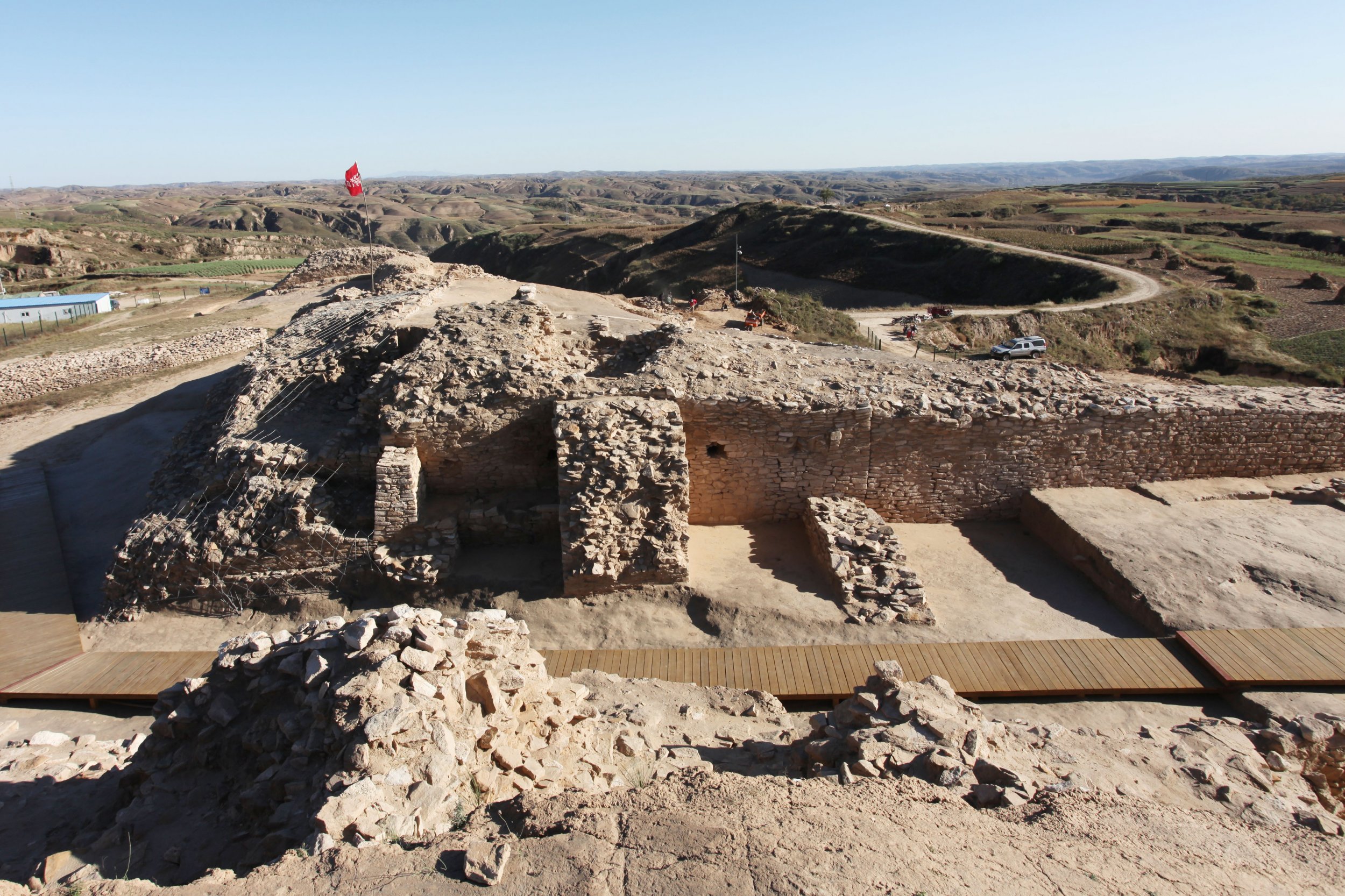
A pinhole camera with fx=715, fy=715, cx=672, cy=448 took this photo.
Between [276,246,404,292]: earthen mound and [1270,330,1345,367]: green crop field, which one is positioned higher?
[276,246,404,292]: earthen mound

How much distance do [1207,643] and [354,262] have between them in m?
31.9

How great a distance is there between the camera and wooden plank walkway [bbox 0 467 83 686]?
9.17 meters

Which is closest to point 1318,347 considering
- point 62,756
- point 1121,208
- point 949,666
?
point 949,666

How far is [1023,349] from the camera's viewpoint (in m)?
22.4

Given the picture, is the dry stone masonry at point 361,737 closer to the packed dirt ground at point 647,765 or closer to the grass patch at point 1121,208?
the packed dirt ground at point 647,765

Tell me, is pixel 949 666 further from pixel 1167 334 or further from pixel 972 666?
pixel 1167 334

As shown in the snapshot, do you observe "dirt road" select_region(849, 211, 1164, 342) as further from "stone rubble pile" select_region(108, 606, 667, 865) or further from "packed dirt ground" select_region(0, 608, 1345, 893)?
"stone rubble pile" select_region(108, 606, 667, 865)

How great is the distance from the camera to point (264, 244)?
2574 inches

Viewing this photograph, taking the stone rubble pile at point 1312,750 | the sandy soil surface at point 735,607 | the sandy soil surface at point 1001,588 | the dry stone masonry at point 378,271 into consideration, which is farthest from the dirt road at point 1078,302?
the stone rubble pile at point 1312,750

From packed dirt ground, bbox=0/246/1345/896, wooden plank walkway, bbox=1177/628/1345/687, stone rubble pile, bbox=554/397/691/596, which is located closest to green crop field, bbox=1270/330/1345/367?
packed dirt ground, bbox=0/246/1345/896

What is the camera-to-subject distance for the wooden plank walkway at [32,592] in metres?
9.17

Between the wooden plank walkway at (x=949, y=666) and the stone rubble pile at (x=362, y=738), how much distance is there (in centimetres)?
189

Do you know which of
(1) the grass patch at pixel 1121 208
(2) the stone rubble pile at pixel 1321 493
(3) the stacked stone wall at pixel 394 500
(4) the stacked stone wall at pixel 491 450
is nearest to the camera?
(3) the stacked stone wall at pixel 394 500

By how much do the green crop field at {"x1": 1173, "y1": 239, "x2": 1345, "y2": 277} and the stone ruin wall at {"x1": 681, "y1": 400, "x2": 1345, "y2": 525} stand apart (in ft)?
90.6
